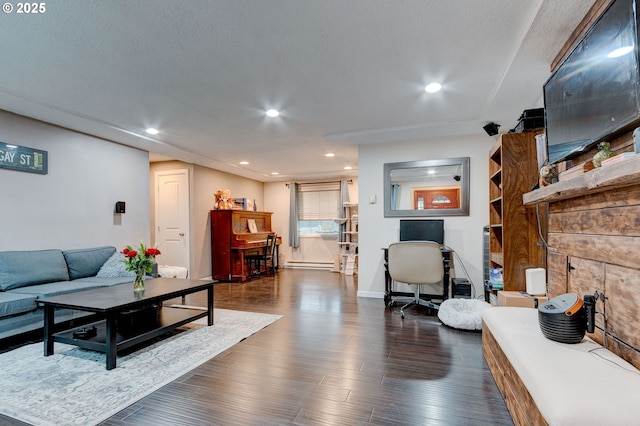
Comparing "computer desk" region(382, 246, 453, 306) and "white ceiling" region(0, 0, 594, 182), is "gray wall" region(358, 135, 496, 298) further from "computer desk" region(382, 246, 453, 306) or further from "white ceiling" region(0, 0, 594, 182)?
"white ceiling" region(0, 0, 594, 182)

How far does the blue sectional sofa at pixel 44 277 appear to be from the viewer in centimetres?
271

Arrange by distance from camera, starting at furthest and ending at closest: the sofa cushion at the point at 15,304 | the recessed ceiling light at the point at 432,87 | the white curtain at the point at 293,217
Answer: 1. the white curtain at the point at 293,217
2. the recessed ceiling light at the point at 432,87
3. the sofa cushion at the point at 15,304

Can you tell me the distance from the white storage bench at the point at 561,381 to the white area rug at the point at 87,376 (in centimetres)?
211

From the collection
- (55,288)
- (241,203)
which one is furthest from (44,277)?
(241,203)

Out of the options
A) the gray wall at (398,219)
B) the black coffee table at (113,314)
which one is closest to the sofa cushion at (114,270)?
the black coffee table at (113,314)

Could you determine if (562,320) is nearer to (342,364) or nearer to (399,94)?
(342,364)

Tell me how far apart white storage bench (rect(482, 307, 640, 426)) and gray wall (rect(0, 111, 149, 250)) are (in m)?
4.74

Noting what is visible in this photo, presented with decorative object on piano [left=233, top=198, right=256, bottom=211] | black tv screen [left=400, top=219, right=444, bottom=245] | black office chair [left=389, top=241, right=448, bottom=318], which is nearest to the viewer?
black office chair [left=389, top=241, right=448, bottom=318]

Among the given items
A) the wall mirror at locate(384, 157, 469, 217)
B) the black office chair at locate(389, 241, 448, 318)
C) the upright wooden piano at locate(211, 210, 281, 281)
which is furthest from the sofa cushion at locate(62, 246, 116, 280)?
the wall mirror at locate(384, 157, 469, 217)

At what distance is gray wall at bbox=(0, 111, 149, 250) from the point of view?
343 centimetres

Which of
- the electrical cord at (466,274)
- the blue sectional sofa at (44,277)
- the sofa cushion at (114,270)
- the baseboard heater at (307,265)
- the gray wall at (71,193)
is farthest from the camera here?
the baseboard heater at (307,265)

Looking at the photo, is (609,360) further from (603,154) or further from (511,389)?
(603,154)

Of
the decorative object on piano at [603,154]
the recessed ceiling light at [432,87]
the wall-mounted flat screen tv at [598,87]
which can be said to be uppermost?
the recessed ceiling light at [432,87]

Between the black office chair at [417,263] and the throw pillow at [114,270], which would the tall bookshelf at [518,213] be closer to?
the black office chair at [417,263]
